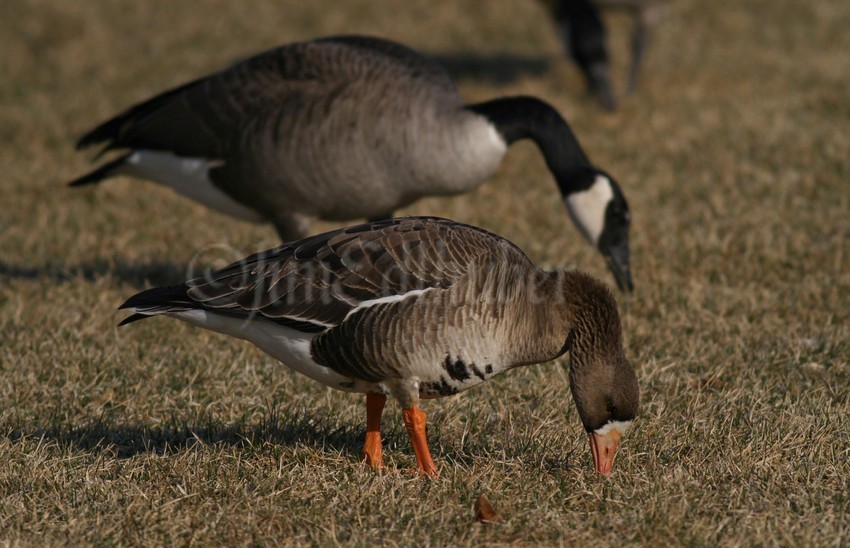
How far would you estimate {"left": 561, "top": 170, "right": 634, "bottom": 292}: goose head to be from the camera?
689 cm

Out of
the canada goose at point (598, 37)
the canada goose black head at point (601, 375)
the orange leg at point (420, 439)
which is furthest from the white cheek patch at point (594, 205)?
the canada goose at point (598, 37)

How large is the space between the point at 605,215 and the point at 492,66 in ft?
24.2

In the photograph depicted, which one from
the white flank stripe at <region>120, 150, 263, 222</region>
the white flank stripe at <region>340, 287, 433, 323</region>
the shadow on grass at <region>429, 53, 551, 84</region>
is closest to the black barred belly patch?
Result: the white flank stripe at <region>340, 287, 433, 323</region>

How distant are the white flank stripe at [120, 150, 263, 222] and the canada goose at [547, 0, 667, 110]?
19.6 ft

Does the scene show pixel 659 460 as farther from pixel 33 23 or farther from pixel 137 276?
pixel 33 23

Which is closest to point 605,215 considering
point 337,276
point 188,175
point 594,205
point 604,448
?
point 594,205

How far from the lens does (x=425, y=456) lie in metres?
4.39

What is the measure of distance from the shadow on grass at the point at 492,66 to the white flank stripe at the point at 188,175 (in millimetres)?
6550

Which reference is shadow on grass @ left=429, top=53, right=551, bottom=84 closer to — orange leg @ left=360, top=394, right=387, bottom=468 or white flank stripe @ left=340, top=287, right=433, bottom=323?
orange leg @ left=360, top=394, right=387, bottom=468

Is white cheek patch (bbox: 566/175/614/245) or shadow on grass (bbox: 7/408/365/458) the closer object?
shadow on grass (bbox: 7/408/365/458)

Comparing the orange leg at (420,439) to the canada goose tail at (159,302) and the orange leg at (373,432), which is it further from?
the canada goose tail at (159,302)

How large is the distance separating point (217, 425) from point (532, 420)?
4.80ft

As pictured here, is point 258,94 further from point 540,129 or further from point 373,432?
point 373,432

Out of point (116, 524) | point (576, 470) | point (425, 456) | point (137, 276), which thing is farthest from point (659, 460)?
point (137, 276)
